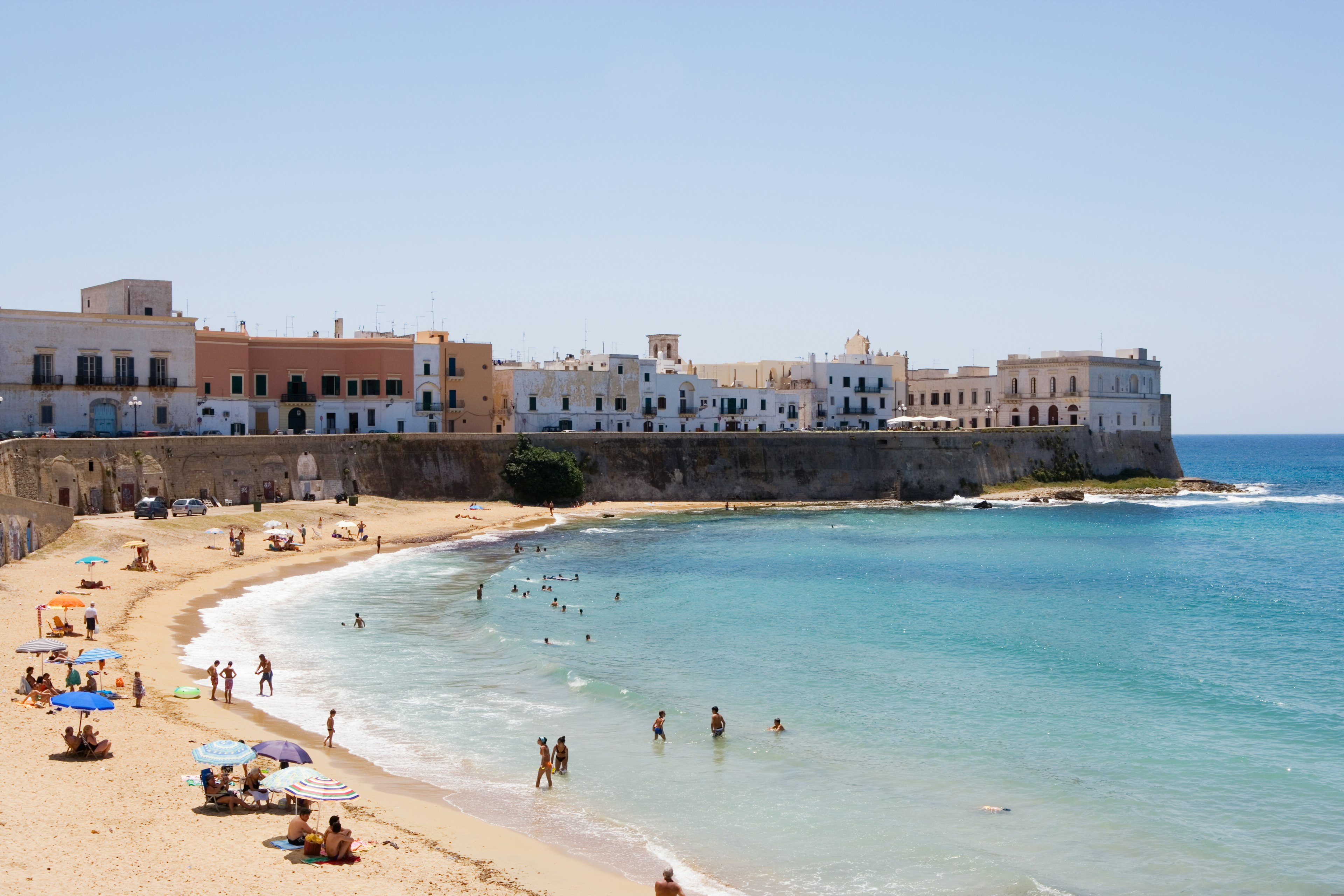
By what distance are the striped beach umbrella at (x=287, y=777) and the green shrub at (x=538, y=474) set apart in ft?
163

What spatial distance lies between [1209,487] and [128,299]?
7826 cm

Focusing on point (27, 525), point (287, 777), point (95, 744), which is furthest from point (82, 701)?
point (27, 525)

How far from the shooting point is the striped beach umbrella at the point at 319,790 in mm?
17500

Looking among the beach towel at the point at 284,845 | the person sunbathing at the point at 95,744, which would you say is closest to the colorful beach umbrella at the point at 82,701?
the person sunbathing at the point at 95,744

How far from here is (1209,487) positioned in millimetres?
92125

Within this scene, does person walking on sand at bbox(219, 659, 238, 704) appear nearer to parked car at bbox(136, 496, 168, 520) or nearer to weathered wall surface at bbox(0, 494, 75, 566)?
weathered wall surface at bbox(0, 494, 75, 566)

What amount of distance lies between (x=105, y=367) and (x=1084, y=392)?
6670 cm

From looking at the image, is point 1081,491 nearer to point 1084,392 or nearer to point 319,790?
point 1084,392

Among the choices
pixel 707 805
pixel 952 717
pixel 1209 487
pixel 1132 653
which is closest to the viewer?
pixel 707 805

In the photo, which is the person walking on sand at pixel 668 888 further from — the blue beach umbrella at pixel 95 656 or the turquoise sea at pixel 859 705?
the blue beach umbrella at pixel 95 656

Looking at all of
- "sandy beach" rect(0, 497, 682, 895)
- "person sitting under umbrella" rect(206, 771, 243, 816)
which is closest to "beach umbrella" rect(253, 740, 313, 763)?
"person sitting under umbrella" rect(206, 771, 243, 816)

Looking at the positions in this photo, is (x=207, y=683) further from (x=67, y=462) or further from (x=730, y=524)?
(x=730, y=524)

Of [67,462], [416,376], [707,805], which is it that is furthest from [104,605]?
[416,376]

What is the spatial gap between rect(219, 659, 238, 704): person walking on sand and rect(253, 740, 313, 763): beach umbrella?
6703mm
